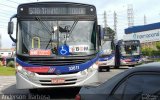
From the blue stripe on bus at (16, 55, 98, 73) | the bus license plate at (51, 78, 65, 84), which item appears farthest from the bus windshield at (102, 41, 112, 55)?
the bus license plate at (51, 78, 65, 84)

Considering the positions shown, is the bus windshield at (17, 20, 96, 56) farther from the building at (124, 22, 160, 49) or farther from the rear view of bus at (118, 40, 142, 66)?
the building at (124, 22, 160, 49)

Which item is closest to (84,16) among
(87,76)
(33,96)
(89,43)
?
(89,43)

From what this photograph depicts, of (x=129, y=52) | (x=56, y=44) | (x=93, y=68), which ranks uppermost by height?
(x=56, y=44)

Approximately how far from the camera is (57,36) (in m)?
13.1

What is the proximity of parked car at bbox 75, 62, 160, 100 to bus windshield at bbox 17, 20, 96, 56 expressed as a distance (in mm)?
7196

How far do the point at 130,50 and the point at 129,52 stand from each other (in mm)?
317

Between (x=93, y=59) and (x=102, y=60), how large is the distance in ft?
69.9

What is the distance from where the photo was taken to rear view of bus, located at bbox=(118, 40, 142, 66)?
37.5 meters

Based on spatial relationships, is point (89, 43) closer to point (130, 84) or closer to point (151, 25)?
point (130, 84)

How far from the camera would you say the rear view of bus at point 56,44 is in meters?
12.6

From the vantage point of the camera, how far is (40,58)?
12688 millimetres

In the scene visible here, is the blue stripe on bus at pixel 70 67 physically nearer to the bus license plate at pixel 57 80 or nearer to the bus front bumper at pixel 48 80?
the bus front bumper at pixel 48 80

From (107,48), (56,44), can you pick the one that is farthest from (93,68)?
(107,48)

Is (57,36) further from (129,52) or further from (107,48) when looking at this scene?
(129,52)
